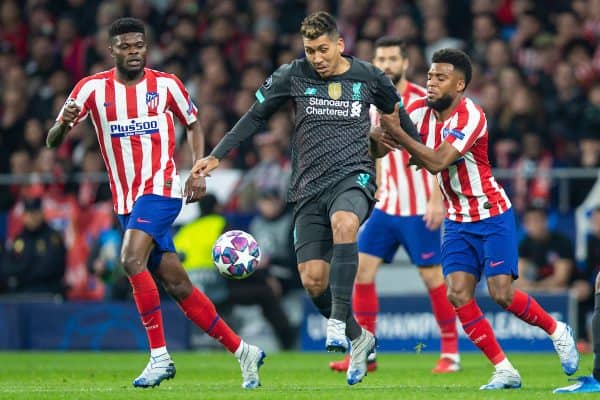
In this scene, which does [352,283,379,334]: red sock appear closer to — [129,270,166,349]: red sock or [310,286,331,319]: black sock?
[310,286,331,319]: black sock

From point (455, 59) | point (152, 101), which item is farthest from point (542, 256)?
point (152, 101)

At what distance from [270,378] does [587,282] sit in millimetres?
5179

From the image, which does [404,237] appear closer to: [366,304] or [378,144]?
[366,304]

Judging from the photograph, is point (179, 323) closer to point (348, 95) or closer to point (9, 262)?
point (9, 262)

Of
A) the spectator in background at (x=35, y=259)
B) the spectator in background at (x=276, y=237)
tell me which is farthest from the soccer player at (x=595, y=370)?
the spectator in background at (x=35, y=259)

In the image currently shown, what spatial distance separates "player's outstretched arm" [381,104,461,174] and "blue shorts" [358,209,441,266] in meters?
2.62

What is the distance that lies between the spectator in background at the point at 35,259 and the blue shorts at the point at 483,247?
8.07 m

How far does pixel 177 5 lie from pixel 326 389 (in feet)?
39.9

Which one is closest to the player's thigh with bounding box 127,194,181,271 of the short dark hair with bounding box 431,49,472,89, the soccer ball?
the soccer ball

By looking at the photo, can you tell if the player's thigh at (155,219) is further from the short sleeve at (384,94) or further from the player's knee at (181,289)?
the short sleeve at (384,94)

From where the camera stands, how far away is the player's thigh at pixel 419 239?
1125 cm

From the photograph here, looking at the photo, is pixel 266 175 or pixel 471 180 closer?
pixel 471 180

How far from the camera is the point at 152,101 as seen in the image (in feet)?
30.1

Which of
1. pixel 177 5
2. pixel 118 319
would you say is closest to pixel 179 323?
pixel 118 319
